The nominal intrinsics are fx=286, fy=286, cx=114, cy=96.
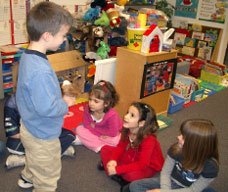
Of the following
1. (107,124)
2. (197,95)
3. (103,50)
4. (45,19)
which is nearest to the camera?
(45,19)

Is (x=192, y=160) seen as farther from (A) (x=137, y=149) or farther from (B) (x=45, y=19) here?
(B) (x=45, y=19)

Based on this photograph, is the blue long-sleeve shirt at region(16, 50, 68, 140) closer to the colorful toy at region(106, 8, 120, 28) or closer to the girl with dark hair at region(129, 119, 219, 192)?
the girl with dark hair at region(129, 119, 219, 192)

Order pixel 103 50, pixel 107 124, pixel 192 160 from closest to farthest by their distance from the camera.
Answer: pixel 192 160, pixel 107 124, pixel 103 50

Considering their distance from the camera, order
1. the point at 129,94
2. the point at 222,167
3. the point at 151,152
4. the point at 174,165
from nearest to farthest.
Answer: the point at 174,165
the point at 151,152
the point at 222,167
the point at 129,94

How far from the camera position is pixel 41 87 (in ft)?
3.54

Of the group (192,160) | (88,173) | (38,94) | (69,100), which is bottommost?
(88,173)

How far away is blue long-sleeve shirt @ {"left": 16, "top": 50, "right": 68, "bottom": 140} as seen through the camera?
3.55 ft

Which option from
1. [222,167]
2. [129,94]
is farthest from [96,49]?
[222,167]

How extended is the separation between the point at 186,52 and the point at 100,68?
230 centimetres

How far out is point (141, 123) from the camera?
1.60m

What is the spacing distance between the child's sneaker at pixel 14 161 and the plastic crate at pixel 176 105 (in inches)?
57.0

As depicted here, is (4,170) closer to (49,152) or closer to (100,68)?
(49,152)

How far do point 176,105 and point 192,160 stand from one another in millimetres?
1474

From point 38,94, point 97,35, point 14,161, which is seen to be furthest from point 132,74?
point 38,94
